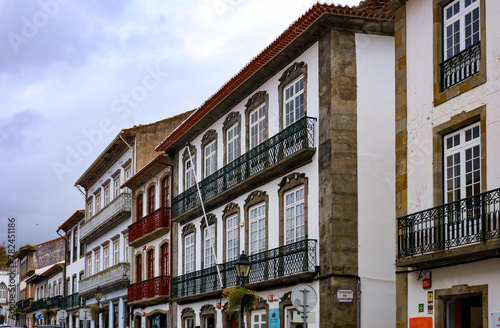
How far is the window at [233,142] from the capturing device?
25.0m

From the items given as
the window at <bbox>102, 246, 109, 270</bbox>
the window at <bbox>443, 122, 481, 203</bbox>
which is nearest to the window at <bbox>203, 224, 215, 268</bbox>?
the window at <bbox>443, 122, 481, 203</bbox>

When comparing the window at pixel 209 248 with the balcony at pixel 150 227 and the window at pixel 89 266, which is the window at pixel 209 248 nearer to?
the balcony at pixel 150 227

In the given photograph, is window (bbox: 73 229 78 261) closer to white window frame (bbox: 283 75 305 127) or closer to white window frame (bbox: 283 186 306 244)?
white window frame (bbox: 283 186 306 244)

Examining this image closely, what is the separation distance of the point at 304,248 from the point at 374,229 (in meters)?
1.76

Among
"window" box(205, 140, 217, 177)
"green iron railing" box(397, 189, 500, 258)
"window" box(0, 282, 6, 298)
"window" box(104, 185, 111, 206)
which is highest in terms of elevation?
"window" box(205, 140, 217, 177)

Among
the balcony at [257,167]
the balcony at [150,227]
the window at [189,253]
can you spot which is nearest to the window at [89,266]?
the balcony at [150,227]

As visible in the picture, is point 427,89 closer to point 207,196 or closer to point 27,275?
point 207,196

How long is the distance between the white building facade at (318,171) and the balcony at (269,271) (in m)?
0.04

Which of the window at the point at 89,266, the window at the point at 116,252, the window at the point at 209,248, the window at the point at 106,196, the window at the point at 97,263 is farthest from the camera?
the window at the point at 89,266

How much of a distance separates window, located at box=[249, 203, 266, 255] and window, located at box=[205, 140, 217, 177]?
3714 millimetres

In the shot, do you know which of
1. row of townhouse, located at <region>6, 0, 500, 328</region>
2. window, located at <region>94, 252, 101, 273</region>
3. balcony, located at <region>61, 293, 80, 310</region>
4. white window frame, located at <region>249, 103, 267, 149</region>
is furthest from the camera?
balcony, located at <region>61, 293, 80, 310</region>

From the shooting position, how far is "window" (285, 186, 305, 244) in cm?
2044

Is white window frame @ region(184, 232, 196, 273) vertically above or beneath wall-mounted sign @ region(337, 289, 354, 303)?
above

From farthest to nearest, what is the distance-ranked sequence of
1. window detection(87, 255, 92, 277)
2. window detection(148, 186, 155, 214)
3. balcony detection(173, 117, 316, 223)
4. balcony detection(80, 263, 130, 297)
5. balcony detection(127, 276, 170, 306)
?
1. window detection(87, 255, 92, 277)
2. balcony detection(80, 263, 130, 297)
3. window detection(148, 186, 155, 214)
4. balcony detection(127, 276, 170, 306)
5. balcony detection(173, 117, 316, 223)
